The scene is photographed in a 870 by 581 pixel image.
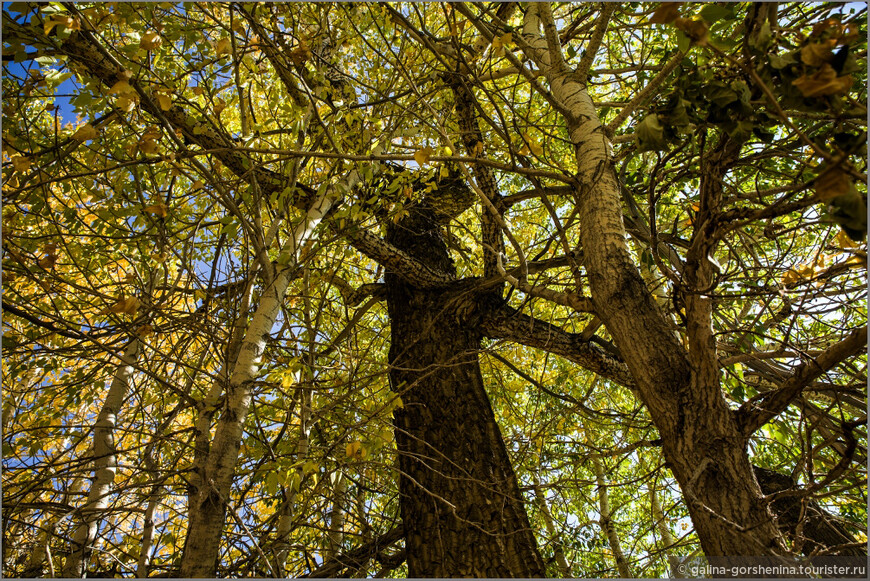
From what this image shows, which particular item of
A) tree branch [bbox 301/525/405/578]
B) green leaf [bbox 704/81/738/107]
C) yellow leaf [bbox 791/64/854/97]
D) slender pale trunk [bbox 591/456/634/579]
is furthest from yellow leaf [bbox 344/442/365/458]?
yellow leaf [bbox 791/64/854/97]

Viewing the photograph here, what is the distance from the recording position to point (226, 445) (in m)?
2.30

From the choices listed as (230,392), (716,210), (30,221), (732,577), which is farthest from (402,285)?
(30,221)

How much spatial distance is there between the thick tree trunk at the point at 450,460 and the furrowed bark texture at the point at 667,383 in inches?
40.4

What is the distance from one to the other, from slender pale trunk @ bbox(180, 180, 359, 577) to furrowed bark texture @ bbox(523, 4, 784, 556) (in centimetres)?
167

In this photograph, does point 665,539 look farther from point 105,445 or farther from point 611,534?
point 105,445

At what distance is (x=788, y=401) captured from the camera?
1.76 m

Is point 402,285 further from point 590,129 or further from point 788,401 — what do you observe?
point 788,401

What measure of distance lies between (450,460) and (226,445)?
1.20m

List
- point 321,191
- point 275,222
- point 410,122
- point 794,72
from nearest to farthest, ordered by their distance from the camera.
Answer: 1. point 794,72
2. point 321,191
3. point 275,222
4. point 410,122

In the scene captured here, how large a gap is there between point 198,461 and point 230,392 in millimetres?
443

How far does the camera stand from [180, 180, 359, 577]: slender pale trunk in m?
2.13

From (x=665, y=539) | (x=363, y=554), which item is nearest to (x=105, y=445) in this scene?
(x=363, y=554)

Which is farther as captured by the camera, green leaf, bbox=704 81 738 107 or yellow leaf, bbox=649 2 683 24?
green leaf, bbox=704 81 738 107

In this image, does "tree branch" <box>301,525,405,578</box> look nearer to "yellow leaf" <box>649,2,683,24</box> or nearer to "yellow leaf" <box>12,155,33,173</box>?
"yellow leaf" <box>12,155,33,173</box>
